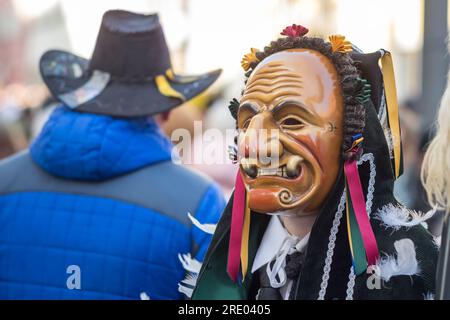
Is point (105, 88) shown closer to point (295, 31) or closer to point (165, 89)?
point (165, 89)

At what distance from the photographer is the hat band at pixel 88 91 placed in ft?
9.29

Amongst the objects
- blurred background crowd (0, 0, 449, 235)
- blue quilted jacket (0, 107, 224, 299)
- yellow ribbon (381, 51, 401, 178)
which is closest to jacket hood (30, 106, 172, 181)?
blue quilted jacket (0, 107, 224, 299)

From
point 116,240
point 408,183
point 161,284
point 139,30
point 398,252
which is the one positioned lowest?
point 408,183

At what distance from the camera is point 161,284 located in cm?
267

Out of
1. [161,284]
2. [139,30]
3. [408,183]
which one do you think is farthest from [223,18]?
[161,284]

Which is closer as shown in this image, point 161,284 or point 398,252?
point 398,252

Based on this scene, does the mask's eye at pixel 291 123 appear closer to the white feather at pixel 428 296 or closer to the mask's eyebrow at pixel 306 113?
the mask's eyebrow at pixel 306 113

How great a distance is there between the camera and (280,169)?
1995 millimetres

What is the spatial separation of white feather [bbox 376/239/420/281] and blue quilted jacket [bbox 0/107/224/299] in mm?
858

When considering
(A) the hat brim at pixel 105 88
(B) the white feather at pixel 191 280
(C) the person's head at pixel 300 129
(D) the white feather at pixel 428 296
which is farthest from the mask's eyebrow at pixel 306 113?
(A) the hat brim at pixel 105 88

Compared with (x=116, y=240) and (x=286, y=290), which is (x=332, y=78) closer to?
(x=286, y=290)

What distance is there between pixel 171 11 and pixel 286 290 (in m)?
3.82

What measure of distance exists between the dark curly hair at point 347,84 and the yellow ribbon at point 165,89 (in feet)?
2.98
